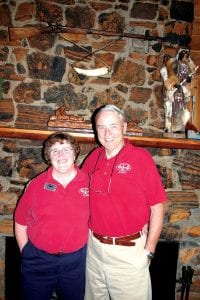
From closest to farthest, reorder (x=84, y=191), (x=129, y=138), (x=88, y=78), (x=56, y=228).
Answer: (x=56, y=228) → (x=84, y=191) → (x=129, y=138) → (x=88, y=78)

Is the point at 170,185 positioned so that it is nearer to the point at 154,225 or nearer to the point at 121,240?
the point at 154,225

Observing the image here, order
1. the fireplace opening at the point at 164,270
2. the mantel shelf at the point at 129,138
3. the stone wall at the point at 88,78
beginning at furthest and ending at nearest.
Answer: the fireplace opening at the point at 164,270 < the stone wall at the point at 88,78 < the mantel shelf at the point at 129,138

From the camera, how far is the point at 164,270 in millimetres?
2402

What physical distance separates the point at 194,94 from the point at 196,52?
354mm

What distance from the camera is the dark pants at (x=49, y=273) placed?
1681 mm

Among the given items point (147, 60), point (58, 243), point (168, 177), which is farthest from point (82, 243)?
point (147, 60)

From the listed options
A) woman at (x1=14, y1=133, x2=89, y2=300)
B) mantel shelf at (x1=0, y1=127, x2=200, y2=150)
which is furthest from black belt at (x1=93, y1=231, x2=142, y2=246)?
mantel shelf at (x1=0, y1=127, x2=200, y2=150)

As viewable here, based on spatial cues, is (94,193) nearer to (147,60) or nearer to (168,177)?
(168,177)

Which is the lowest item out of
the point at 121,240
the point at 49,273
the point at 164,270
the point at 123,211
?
the point at 164,270

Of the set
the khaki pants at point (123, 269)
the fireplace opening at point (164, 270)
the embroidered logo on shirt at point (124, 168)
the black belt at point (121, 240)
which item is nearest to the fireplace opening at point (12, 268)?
the khaki pants at point (123, 269)

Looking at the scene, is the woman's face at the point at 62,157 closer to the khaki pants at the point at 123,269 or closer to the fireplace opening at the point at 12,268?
the khaki pants at the point at 123,269

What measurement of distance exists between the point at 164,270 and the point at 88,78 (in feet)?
5.72

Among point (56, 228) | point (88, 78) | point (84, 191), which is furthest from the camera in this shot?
point (88, 78)

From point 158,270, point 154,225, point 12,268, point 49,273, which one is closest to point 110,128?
point 154,225
